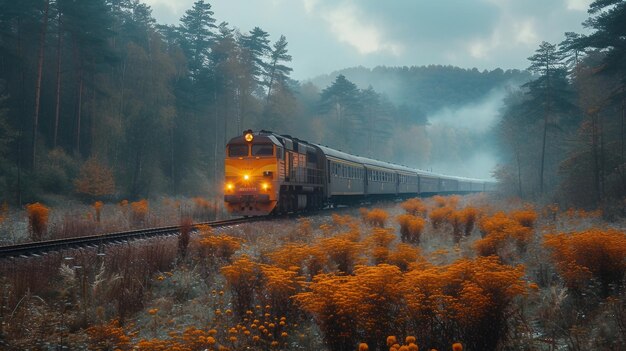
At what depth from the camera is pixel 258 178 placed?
19.4m

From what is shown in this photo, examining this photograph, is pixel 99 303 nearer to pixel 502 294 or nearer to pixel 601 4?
pixel 502 294

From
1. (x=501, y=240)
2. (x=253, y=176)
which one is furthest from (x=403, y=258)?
(x=253, y=176)

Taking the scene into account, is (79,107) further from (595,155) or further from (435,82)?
(435,82)

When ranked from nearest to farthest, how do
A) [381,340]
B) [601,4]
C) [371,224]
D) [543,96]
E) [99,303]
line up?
1. [381,340]
2. [99,303]
3. [371,224]
4. [601,4]
5. [543,96]

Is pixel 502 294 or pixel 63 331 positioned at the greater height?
pixel 502 294

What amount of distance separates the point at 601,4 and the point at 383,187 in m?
19.3

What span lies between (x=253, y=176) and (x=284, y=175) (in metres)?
1.52

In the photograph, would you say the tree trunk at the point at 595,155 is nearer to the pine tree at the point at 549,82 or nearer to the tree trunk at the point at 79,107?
the pine tree at the point at 549,82

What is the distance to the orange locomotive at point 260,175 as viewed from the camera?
19.3 meters

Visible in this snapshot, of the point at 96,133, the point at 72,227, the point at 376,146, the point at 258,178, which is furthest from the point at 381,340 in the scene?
the point at 376,146

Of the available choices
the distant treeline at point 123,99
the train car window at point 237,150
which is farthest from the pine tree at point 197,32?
the train car window at point 237,150

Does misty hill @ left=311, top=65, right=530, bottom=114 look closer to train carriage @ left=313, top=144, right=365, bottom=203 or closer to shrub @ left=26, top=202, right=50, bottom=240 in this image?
train carriage @ left=313, top=144, right=365, bottom=203

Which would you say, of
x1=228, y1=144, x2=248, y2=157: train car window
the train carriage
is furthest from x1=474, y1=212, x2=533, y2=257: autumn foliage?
the train carriage

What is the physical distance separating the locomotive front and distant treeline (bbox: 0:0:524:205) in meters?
14.3
